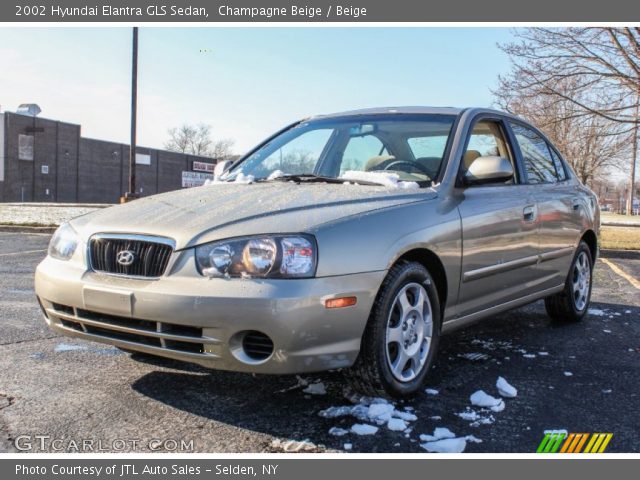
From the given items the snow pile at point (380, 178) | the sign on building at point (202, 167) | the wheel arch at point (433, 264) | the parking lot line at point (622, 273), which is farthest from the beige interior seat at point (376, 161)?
the sign on building at point (202, 167)

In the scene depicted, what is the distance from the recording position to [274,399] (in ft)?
10.5

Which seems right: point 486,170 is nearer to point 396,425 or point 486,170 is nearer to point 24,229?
point 396,425

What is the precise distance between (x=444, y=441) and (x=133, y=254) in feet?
5.41

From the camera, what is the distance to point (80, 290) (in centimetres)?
303

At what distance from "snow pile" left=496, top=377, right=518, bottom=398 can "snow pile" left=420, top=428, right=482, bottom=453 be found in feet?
2.27

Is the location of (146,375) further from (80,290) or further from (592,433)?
(592,433)

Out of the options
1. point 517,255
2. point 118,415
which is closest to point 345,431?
point 118,415

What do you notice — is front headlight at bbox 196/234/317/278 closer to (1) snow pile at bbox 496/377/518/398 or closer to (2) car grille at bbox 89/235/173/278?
(2) car grille at bbox 89/235/173/278

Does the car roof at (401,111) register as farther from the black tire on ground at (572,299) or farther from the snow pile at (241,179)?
the black tire on ground at (572,299)

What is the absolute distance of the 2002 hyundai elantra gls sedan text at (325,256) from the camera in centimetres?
276

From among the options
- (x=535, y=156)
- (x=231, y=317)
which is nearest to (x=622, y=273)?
(x=535, y=156)

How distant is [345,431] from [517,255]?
2.11m

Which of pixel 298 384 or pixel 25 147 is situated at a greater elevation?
pixel 25 147

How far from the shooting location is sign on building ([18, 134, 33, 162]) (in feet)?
163
